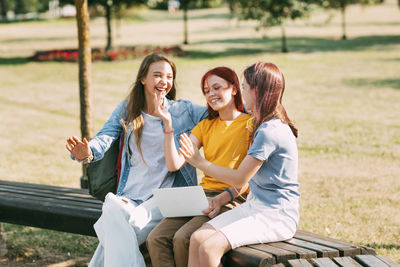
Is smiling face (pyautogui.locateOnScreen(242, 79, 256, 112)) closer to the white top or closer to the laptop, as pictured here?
the laptop

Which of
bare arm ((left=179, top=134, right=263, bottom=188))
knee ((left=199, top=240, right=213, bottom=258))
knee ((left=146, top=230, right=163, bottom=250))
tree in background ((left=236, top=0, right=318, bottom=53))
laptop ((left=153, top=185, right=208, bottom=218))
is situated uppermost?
tree in background ((left=236, top=0, right=318, bottom=53))

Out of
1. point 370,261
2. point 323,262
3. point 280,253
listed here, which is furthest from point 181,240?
point 370,261

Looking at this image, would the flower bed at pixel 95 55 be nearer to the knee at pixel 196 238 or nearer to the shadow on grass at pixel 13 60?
the shadow on grass at pixel 13 60

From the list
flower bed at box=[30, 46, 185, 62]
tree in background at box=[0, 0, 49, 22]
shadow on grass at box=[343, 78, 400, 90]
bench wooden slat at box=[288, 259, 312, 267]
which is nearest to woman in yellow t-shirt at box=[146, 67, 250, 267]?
bench wooden slat at box=[288, 259, 312, 267]

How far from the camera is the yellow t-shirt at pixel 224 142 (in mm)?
3543

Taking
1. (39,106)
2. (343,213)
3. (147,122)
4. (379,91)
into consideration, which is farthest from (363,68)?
(147,122)

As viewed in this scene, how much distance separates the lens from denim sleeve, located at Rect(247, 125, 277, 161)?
3.06 m

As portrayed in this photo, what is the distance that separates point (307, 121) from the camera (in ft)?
33.8

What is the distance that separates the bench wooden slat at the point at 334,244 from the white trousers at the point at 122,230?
3.06ft

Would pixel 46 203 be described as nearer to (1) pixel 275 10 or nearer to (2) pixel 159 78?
(2) pixel 159 78

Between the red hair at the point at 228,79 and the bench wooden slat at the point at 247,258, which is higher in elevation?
the red hair at the point at 228,79

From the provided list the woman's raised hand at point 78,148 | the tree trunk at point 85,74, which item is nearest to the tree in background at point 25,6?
the tree trunk at point 85,74

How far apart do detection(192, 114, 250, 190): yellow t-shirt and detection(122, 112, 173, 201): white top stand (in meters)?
0.34

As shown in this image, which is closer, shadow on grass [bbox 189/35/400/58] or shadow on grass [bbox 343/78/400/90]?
shadow on grass [bbox 343/78/400/90]
